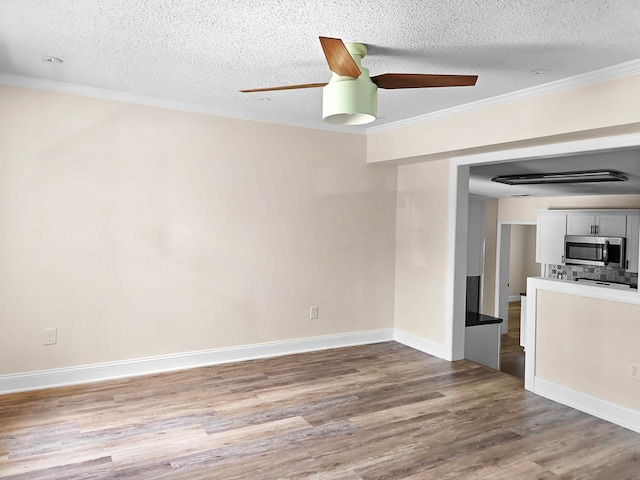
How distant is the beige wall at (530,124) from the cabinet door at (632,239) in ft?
15.5

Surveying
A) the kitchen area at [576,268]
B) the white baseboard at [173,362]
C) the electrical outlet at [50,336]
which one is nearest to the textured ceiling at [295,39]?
the kitchen area at [576,268]

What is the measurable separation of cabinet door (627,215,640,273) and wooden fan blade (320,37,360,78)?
6.80 metres

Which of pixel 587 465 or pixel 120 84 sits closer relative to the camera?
pixel 587 465

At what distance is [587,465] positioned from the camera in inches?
106

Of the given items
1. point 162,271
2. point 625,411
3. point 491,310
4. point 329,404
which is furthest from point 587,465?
point 491,310

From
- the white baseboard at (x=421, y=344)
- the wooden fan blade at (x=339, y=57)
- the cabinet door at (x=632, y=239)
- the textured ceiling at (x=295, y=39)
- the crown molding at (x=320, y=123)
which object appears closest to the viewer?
the wooden fan blade at (x=339, y=57)

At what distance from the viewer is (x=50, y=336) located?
369cm

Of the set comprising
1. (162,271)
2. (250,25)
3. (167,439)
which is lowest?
(167,439)

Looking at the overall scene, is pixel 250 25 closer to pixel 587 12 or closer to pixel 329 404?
pixel 587 12

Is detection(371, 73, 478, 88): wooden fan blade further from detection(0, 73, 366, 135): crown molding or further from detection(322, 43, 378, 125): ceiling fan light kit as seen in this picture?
detection(0, 73, 366, 135): crown molding

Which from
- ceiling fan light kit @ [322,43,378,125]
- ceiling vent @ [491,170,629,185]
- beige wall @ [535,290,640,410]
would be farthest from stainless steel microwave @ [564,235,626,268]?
ceiling fan light kit @ [322,43,378,125]

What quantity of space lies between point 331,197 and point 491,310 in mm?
5398

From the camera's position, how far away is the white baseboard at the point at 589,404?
3199 mm

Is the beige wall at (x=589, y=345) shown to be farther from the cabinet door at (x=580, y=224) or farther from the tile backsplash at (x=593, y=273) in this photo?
the tile backsplash at (x=593, y=273)
